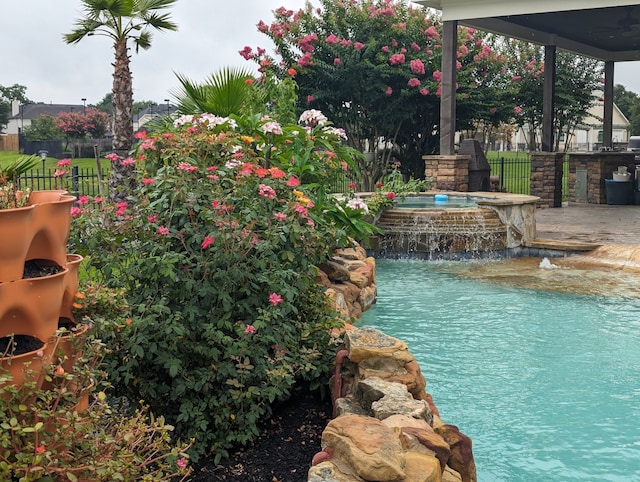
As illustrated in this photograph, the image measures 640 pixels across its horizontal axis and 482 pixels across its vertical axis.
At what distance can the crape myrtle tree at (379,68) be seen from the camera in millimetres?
16938

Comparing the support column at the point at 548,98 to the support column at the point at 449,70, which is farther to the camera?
the support column at the point at 548,98

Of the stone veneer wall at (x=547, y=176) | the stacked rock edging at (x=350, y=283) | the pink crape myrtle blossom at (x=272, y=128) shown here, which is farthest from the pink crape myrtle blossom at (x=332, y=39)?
the pink crape myrtle blossom at (x=272, y=128)

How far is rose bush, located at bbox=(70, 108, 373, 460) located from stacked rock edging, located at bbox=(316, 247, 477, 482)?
25 cm

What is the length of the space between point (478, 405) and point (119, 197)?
6.95m

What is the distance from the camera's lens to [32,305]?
2.43m

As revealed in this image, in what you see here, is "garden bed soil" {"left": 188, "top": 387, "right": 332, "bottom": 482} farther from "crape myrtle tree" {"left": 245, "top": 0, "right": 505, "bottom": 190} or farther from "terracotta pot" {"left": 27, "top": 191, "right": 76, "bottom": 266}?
"crape myrtle tree" {"left": 245, "top": 0, "right": 505, "bottom": 190}

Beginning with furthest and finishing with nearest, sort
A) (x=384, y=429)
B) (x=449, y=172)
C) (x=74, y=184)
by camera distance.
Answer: (x=449, y=172), (x=74, y=184), (x=384, y=429)

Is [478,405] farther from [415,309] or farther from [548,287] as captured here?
[548,287]

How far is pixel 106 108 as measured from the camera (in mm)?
76625

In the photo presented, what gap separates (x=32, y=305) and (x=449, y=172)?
39.7 ft

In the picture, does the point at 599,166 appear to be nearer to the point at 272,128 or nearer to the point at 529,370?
the point at 529,370

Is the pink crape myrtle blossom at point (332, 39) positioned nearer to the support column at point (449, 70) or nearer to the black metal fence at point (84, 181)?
the black metal fence at point (84, 181)

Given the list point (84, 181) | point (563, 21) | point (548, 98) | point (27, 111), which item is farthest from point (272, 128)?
point (27, 111)

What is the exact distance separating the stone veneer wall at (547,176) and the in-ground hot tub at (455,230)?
4.95 metres
